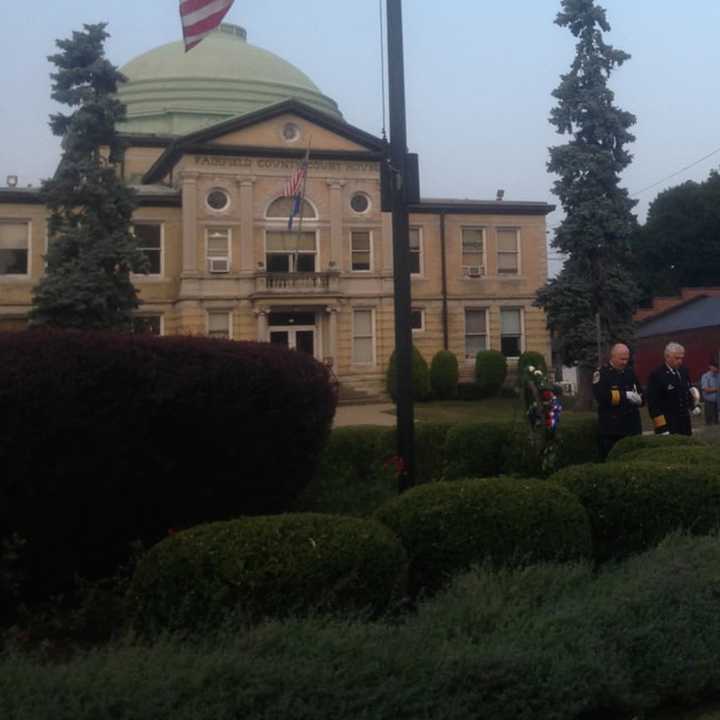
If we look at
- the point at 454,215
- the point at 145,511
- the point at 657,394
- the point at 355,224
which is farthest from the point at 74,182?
the point at 145,511

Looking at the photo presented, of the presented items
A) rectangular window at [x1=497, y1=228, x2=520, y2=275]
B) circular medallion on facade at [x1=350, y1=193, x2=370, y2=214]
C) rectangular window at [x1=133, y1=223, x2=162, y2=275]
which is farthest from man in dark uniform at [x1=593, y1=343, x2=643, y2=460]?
rectangular window at [x1=497, y1=228, x2=520, y2=275]

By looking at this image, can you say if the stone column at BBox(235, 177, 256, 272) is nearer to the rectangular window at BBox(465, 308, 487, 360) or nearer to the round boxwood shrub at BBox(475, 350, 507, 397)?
the rectangular window at BBox(465, 308, 487, 360)

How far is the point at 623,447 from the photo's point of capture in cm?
902

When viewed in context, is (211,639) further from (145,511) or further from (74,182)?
(74,182)

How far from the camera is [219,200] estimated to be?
3781 cm

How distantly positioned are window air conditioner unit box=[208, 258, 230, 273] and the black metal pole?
30.1m

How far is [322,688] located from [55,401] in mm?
2723

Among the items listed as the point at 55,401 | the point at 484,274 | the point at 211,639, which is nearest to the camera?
the point at 211,639

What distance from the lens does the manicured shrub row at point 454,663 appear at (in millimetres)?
3568

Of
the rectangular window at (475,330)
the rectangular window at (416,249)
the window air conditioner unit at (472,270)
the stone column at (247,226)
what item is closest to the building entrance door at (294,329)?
the stone column at (247,226)

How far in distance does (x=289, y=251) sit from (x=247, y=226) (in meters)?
1.98

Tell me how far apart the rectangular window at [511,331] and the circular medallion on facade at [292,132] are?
37.7ft

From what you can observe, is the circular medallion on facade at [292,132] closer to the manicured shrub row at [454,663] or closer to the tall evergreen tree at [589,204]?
the tall evergreen tree at [589,204]

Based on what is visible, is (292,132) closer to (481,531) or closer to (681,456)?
(681,456)
